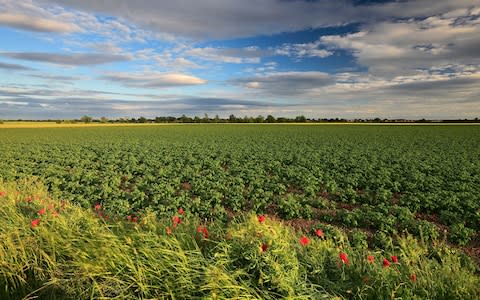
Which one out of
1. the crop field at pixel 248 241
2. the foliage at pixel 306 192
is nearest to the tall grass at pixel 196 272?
the crop field at pixel 248 241

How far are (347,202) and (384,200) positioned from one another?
51.7 inches

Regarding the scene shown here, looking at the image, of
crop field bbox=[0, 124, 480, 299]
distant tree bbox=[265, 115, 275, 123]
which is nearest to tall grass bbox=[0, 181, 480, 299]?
crop field bbox=[0, 124, 480, 299]

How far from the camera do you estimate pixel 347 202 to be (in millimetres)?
11555

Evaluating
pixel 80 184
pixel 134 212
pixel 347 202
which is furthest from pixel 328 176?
pixel 80 184

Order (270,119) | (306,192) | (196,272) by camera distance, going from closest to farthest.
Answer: (196,272), (306,192), (270,119)

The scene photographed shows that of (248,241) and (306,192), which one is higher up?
(248,241)

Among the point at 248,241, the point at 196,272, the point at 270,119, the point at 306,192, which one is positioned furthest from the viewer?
the point at 270,119

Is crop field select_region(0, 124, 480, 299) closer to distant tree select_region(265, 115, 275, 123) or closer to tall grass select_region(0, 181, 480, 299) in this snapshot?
tall grass select_region(0, 181, 480, 299)

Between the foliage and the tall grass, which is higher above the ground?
the tall grass

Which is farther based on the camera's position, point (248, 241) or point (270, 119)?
point (270, 119)

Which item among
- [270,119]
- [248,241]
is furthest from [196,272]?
[270,119]

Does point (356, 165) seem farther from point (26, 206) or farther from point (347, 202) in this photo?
point (26, 206)

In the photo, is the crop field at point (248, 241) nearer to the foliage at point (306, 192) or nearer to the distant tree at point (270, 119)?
the foliage at point (306, 192)

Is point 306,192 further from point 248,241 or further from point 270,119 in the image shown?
point 270,119
